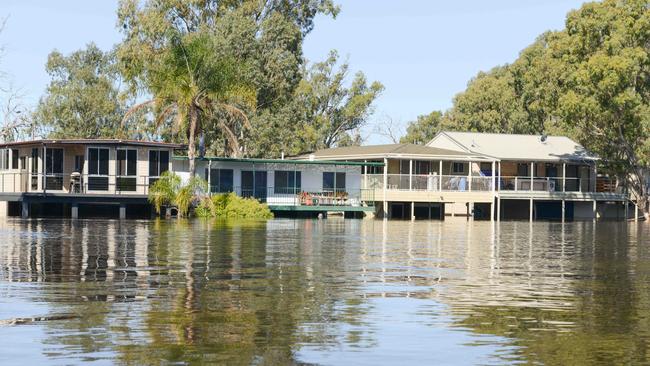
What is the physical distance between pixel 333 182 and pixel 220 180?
26.2 ft

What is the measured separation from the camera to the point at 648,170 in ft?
260

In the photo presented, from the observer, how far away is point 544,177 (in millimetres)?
79938

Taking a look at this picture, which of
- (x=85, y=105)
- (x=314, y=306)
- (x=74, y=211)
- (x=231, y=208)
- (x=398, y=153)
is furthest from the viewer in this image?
(x=85, y=105)

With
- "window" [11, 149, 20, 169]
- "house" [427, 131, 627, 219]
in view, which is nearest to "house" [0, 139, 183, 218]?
"window" [11, 149, 20, 169]

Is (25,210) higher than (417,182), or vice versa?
(417,182)

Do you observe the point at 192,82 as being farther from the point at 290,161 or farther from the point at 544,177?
the point at 544,177

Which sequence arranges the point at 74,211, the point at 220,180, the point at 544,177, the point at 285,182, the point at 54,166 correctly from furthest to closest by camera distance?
1. the point at 544,177
2. the point at 285,182
3. the point at 220,180
4. the point at 54,166
5. the point at 74,211

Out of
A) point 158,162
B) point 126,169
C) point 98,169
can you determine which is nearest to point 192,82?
point 158,162

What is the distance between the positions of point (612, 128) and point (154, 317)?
64.7m

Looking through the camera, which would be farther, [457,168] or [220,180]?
[457,168]

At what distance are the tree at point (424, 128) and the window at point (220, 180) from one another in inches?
1961

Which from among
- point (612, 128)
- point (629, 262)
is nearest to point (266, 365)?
point (629, 262)

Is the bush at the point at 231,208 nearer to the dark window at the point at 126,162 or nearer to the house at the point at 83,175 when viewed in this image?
the house at the point at 83,175

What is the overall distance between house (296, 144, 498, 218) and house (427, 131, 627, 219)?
161cm
